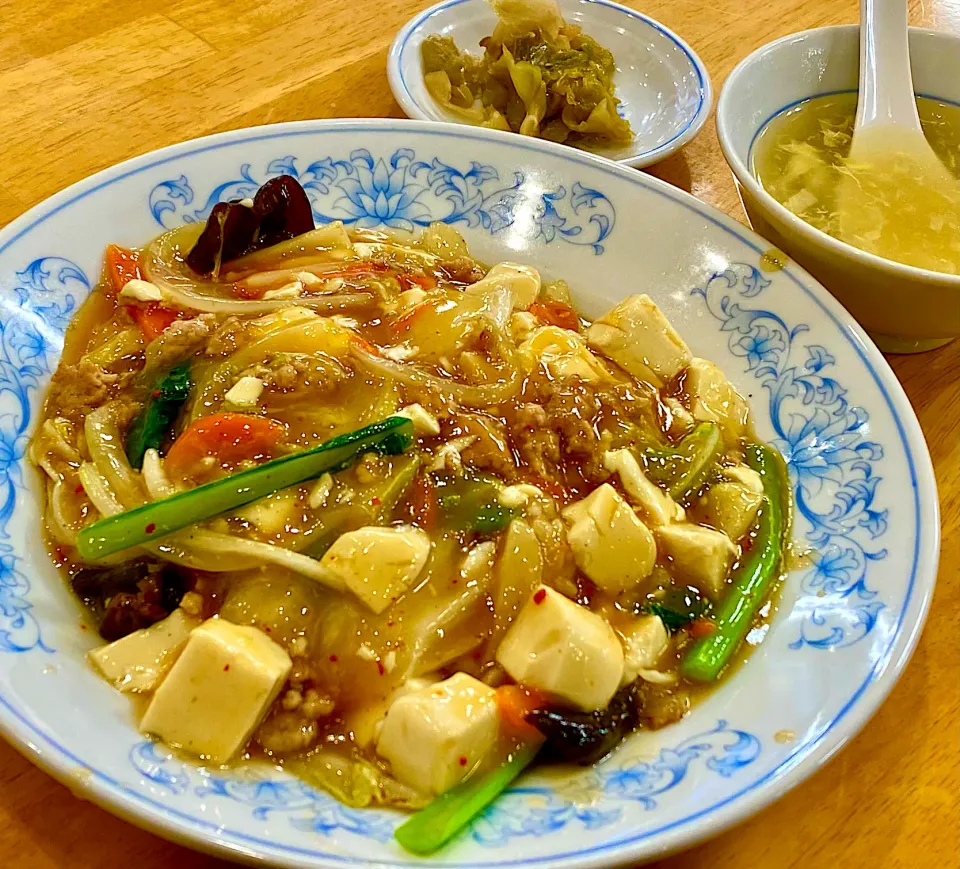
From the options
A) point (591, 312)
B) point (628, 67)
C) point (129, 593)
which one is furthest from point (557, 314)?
point (628, 67)

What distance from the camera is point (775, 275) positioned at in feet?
7.89

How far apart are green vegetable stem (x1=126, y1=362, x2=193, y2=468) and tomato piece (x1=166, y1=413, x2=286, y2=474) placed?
9 cm

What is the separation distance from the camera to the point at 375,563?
1726mm

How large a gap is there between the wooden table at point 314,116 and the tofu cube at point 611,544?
1.86ft

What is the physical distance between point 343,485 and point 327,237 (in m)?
1.04

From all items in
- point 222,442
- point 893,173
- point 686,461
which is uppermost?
point 222,442

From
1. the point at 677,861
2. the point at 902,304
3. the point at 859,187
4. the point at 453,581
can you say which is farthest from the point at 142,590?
the point at 859,187

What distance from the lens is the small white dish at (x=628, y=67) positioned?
3.33 metres

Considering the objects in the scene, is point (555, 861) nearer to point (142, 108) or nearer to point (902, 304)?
point (902, 304)

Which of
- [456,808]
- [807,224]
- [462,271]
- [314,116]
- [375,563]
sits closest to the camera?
[456,808]

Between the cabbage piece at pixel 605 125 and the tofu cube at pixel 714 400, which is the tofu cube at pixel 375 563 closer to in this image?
the tofu cube at pixel 714 400

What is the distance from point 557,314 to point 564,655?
48.8 inches

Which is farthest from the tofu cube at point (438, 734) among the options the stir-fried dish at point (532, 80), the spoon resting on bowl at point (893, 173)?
the stir-fried dish at point (532, 80)

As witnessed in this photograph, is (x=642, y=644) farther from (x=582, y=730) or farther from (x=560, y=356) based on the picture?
(x=560, y=356)
